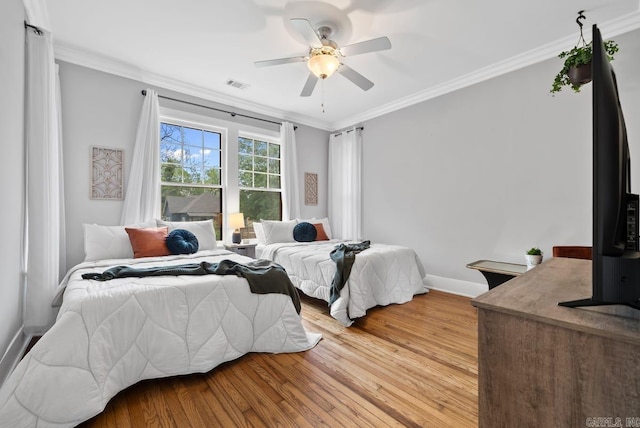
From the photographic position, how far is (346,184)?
5.24 metres

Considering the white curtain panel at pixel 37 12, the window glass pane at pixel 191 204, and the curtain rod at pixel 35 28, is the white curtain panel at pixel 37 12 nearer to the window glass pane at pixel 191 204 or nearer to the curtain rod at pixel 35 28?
the curtain rod at pixel 35 28

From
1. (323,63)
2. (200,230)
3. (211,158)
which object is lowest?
(200,230)

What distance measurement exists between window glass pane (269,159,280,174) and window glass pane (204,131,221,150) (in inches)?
37.2

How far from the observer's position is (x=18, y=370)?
1.36 m

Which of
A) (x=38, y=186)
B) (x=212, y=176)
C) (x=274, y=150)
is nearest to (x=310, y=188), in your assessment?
→ (x=274, y=150)

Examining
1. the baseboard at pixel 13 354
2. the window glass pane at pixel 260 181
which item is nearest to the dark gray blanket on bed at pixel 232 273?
the baseboard at pixel 13 354

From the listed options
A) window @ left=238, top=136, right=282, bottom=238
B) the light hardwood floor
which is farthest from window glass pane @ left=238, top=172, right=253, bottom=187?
the light hardwood floor

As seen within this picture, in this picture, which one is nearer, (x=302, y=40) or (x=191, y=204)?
(x=302, y=40)

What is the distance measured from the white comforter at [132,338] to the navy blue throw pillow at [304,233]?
1.90m

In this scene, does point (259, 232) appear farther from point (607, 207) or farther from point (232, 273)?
point (607, 207)

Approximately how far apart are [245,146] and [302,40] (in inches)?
84.4

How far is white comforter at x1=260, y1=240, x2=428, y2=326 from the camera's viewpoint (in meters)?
2.84

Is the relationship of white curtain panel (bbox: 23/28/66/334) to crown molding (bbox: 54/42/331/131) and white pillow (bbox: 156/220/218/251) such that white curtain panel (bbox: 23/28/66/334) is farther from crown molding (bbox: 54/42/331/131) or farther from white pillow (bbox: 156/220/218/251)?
white pillow (bbox: 156/220/218/251)

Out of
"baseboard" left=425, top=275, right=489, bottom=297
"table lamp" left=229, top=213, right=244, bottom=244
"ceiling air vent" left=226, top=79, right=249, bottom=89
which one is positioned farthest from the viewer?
"table lamp" left=229, top=213, right=244, bottom=244
